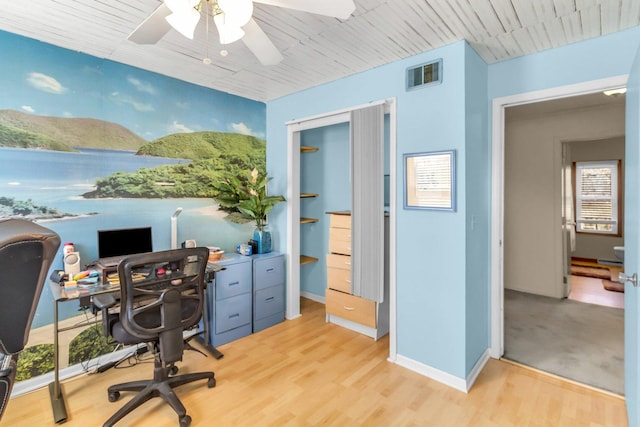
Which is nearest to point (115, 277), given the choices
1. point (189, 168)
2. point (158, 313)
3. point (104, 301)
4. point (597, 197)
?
point (104, 301)

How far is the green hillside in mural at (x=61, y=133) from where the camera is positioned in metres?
2.22

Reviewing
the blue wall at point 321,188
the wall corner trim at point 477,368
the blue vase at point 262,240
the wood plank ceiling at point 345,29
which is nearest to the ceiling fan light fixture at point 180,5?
the wood plank ceiling at point 345,29

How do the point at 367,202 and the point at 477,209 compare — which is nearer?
the point at 477,209

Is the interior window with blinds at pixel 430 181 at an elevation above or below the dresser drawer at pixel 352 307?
above

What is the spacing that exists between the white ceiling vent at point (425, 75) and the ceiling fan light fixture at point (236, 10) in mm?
1550

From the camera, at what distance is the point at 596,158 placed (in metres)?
5.83

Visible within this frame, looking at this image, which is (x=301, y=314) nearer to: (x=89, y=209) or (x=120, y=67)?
(x=89, y=209)

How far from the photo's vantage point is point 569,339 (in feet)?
9.90

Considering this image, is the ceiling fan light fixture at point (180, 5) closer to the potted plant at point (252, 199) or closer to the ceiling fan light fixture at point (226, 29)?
the ceiling fan light fixture at point (226, 29)

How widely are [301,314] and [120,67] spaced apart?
117 inches

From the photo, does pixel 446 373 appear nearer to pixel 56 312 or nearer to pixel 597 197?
pixel 56 312

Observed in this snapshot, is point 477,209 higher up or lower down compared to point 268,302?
higher up

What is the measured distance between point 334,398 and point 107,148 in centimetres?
261

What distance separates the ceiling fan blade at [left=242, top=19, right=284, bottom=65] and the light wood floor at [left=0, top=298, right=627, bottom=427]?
220cm
